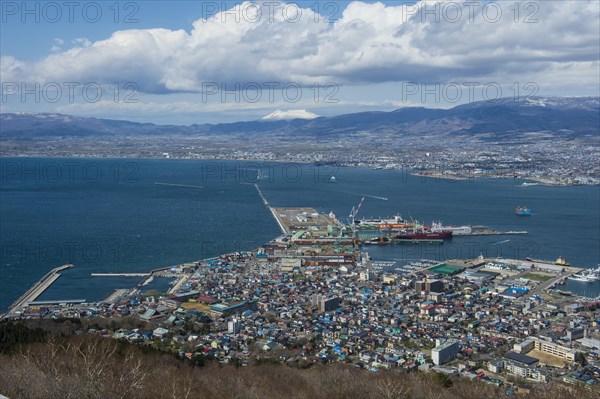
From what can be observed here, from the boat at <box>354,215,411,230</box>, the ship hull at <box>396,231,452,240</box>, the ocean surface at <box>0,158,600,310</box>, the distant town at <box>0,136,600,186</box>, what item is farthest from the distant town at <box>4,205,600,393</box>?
the distant town at <box>0,136,600,186</box>

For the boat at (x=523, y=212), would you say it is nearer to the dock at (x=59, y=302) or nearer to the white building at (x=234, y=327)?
the white building at (x=234, y=327)

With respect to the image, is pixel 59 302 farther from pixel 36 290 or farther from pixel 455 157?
pixel 455 157

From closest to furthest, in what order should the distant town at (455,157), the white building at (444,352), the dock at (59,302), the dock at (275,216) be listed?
1. the white building at (444,352)
2. the dock at (59,302)
3. the dock at (275,216)
4. the distant town at (455,157)

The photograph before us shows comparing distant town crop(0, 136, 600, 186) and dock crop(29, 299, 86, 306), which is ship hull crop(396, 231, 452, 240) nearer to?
dock crop(29, 299, 86, 306)

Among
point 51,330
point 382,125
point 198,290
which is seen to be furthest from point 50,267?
point 382,125

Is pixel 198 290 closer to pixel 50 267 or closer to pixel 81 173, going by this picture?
pixel 50 267

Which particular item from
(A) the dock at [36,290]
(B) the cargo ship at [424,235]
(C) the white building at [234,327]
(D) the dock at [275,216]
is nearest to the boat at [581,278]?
(B) the cargo ship at [424,235]
